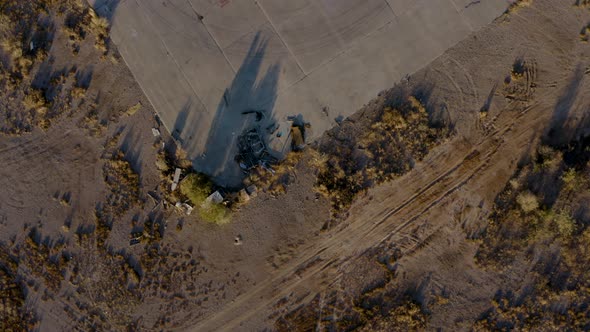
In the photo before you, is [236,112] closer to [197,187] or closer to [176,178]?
[197,187]

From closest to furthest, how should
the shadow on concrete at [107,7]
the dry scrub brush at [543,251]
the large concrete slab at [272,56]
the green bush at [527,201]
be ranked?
the green bush at [527,201]
the dry scrub brush at [543,251]
the large concrete slab at [272,56]
the shadow on concrete at [107,7]

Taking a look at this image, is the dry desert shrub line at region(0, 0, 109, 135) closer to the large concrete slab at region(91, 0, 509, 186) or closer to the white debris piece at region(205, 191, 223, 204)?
the large concrete slab at region(91, 0, 509, 186)

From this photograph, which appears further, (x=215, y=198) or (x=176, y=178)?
(x=176, y=178)

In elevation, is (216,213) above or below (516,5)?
above

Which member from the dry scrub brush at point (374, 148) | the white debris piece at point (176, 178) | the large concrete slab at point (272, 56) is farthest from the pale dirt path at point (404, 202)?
the white debris piece at point (176, 178)

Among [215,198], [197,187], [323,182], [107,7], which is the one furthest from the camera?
[107,7]

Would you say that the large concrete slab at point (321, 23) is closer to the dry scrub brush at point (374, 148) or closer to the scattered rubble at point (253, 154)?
the dry scrub brush at point (374, 148)

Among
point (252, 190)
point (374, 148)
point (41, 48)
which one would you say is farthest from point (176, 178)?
point (374, 148)
